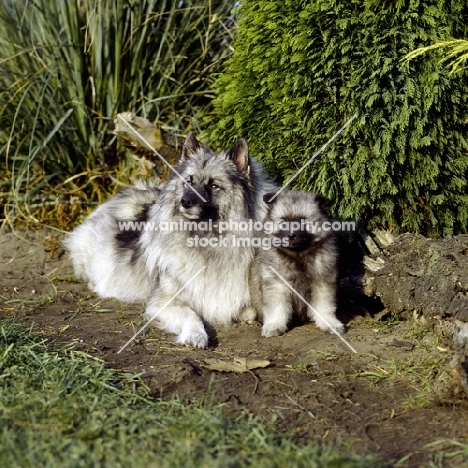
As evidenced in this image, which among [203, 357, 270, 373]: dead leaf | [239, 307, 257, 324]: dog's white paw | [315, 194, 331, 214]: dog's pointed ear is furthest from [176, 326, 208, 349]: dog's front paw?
[315, 194, 331, 214]: dog's pointed ear

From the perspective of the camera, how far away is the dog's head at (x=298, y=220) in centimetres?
464

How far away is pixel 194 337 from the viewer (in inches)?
182

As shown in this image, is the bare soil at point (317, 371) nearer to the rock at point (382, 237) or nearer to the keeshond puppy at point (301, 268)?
the keeshond puppy at point (301, 268)

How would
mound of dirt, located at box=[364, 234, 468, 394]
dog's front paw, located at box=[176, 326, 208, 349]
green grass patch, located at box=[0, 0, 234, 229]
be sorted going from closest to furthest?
1. mound of dirt, located at box=[364, 234, 468, 394]
2. dog's front paw, located at box=[176, 326, 208, 349]
3. green grass patch, located at box=[0, 0, 234, 229]

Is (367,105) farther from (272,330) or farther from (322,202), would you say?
(272,330)

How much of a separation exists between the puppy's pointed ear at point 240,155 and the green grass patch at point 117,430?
79.6 inches

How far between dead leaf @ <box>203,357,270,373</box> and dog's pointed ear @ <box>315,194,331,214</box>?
1.26m

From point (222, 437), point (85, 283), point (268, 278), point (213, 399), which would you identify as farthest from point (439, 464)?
point (85, 283)

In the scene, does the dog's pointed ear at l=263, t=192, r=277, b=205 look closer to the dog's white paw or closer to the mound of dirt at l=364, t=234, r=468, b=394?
the dog's white paw

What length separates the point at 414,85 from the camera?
195 inches

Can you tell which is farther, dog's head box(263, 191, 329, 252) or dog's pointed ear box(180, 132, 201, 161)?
dog's pointed ear box(180, 132, 201, 161)

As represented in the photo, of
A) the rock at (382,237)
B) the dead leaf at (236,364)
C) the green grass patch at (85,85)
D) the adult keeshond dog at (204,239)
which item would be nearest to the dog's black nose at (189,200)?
the adult keeshond dog at (204,239)

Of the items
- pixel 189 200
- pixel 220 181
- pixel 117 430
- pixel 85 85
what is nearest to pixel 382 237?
pixel 220 181

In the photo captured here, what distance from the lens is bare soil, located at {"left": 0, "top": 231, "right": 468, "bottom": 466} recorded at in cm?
328
